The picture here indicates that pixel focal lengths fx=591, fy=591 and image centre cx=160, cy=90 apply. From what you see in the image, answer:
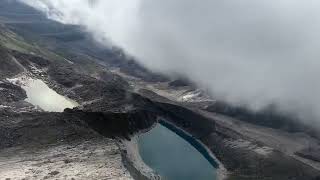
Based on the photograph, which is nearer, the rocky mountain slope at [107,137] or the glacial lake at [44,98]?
the rocky mountain slope at [107,137]

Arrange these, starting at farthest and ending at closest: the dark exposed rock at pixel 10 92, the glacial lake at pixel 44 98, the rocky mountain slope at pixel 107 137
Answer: the glacial lake at pixel 44 98 → the dark exposed rock at pixel 10 92 → the rocky mountain slope at pixel 107 137

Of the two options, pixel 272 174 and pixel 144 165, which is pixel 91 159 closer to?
pixel 144 165

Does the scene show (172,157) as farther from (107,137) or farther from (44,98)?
(44,98)

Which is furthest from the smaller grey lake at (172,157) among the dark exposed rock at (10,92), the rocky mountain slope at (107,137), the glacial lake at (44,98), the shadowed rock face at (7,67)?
the shadowed rock face at (7,67)

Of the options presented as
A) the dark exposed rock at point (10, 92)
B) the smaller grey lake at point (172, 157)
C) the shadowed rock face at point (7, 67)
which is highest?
the shadowed rock face at point (7, 67)

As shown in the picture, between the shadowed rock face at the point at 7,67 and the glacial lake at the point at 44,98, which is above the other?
the shadowed rock face at the point at 7,67

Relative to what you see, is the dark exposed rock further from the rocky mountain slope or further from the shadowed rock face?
the shadowed rock face

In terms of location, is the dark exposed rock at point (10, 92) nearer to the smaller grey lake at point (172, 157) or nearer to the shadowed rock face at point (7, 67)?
the shadowed rock face at point (7, 67)

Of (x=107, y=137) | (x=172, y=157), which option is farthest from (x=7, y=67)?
(x=172, y=157)
